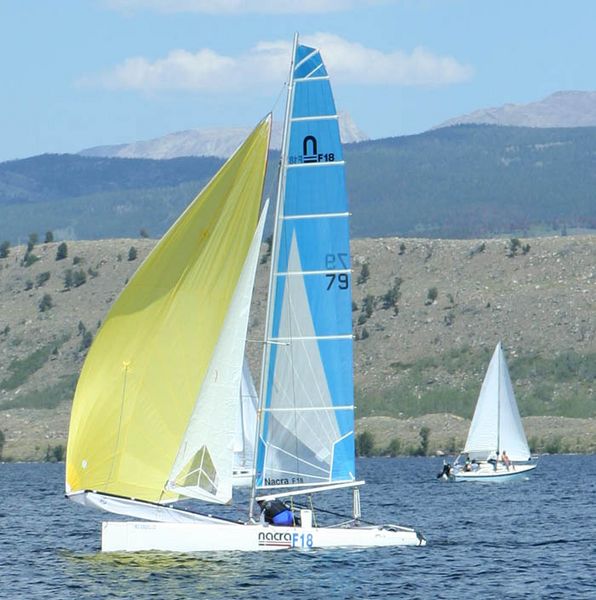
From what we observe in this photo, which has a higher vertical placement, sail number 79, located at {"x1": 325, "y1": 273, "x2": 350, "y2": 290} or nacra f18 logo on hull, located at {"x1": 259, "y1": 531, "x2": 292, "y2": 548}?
sail number 79, located at {"x1": 325, "y1": 273, "x2": 350, "y2": 290}

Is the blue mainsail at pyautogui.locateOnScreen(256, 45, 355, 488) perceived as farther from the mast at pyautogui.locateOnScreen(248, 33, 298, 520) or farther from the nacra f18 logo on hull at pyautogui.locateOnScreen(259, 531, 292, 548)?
the nacra f18 logo on hull at pyautogui.locateOnScreen(259, 531, 292, 548)

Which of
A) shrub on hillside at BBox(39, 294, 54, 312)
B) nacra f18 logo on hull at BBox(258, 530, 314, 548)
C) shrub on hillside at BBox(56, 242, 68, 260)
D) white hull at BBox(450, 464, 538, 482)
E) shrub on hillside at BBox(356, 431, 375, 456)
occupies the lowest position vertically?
shrub on hillside at BBox(356, 431, 375, 456)

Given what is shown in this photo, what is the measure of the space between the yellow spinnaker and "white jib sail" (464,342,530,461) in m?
48.5

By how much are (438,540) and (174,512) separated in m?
11.6

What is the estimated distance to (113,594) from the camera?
126 ft

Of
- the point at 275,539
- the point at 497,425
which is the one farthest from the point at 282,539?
the point at 497,425

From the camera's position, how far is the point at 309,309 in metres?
42.4

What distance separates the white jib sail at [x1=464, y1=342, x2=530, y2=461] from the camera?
89188 millimetres

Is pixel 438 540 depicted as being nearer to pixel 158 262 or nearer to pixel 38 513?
pixel 158 262

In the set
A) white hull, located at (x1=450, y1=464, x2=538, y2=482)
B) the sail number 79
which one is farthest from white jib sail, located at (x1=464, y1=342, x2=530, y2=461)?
the sail number 79

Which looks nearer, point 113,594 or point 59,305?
point 113,594

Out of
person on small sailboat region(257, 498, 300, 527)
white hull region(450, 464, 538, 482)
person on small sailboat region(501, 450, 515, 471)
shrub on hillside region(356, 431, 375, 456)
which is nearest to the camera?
person on small sailboat region(257, 498, 300, 527)

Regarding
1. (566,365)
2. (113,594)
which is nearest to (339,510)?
(113,594)

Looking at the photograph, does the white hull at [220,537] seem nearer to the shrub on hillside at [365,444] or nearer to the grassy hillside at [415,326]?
the shrub on hillside at [365,444]
